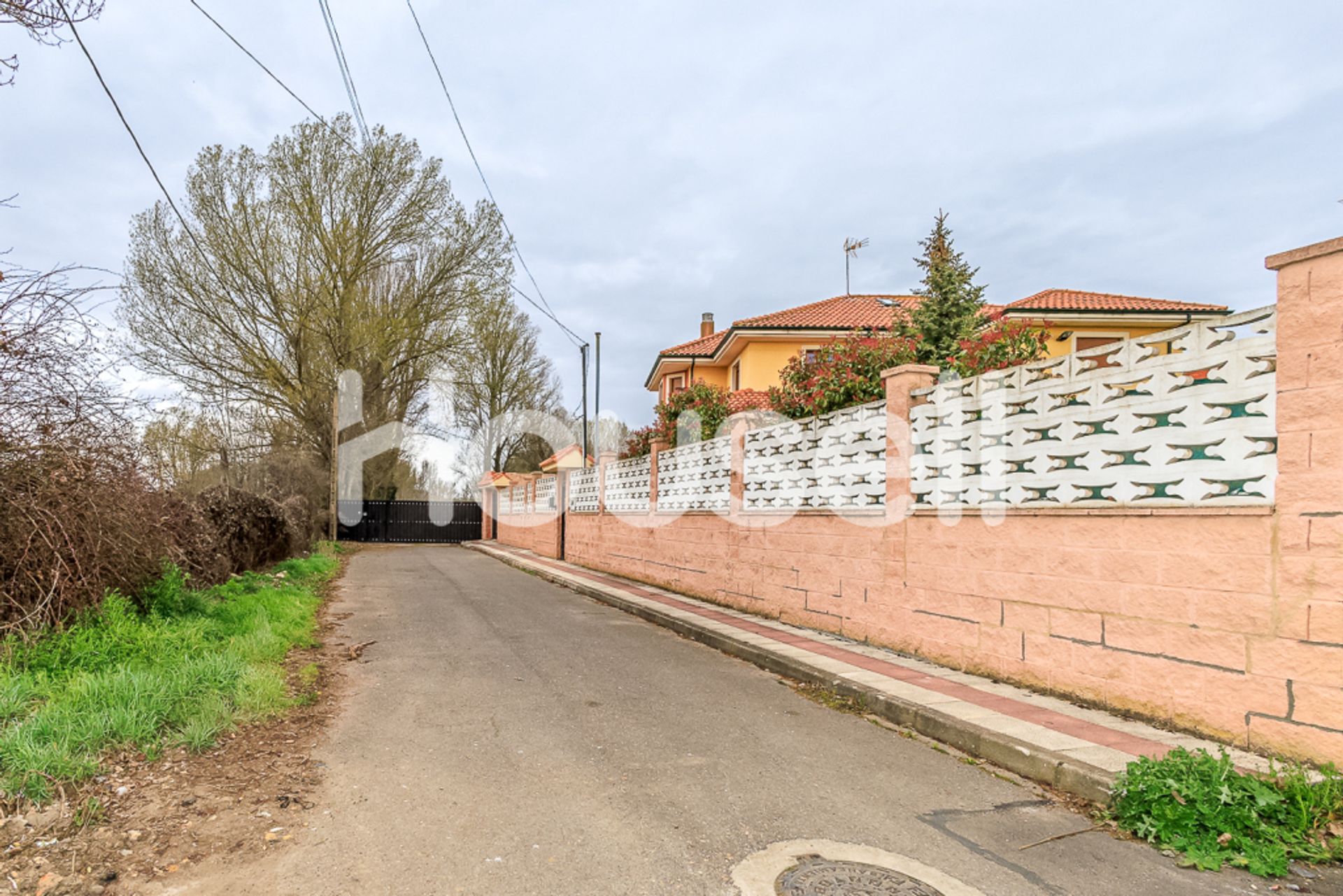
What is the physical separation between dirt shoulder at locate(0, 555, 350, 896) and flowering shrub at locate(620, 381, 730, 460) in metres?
10.9

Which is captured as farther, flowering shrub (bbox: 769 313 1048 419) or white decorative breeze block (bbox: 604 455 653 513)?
white decorative breeze block (bbox: 604 455 653 513)

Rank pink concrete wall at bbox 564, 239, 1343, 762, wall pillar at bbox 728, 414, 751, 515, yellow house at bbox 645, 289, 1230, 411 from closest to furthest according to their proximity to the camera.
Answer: pink concrete wall at bbox 564, 239, 1343, 762 < wall pillar at bbox 728, 414, 751, 515 < yellow house at bbox 645, 289, 1230, 411

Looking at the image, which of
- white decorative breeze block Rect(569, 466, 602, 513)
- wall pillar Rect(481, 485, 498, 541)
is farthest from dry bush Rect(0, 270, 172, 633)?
wall pillar Rect(481, 485, 498, 541)

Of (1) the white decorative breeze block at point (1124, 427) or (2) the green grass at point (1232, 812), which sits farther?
(1) the white decorative breeze block at point (1124, 427)

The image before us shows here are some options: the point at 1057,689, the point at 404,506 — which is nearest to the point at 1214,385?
the point at 1057,689

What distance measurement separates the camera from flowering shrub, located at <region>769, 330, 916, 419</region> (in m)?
9.88

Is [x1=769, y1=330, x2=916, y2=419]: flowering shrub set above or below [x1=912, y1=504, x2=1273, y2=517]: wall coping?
above

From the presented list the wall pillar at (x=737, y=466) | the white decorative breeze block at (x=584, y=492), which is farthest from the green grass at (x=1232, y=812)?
the white decorative breeze block at (x=584, y=492)

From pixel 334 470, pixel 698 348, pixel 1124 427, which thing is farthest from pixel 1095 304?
pixel 334 470

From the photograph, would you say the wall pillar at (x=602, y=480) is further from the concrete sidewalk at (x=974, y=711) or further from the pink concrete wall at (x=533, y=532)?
the concrete sidewalk at (x=974, y=711)

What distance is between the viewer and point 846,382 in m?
9.86

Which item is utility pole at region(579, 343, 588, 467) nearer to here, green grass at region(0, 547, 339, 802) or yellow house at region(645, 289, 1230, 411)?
yellow house at region(645, 289, 1230, 411)

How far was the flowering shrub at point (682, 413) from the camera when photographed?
51.1 ft

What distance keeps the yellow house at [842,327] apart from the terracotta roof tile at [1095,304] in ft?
0.07
